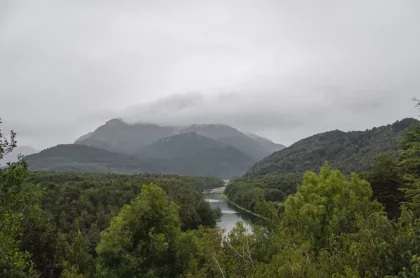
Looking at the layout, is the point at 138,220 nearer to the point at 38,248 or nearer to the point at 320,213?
the point at 38,248

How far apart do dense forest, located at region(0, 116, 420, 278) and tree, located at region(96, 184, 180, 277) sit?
98 mm

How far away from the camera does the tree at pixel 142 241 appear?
3056 cm

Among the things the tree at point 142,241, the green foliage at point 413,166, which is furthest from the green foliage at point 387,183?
the tree at point 142,241

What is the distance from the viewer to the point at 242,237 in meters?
27.2

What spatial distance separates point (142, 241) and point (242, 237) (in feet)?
35.2

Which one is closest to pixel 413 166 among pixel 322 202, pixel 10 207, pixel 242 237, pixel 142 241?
pixel 322 202

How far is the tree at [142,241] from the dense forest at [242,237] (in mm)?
98

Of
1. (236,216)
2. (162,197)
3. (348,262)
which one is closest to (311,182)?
(162,197)

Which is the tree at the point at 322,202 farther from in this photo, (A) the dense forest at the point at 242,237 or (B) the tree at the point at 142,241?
(B) the tree at the point at 142,241

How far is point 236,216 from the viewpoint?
12162 centimetres

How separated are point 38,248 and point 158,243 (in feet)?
36.7

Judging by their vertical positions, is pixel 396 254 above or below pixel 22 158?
below

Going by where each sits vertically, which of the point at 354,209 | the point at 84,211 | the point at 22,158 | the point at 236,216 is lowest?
the point at 236,216

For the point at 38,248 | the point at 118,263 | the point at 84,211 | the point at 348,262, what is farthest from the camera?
the point at 84,211
